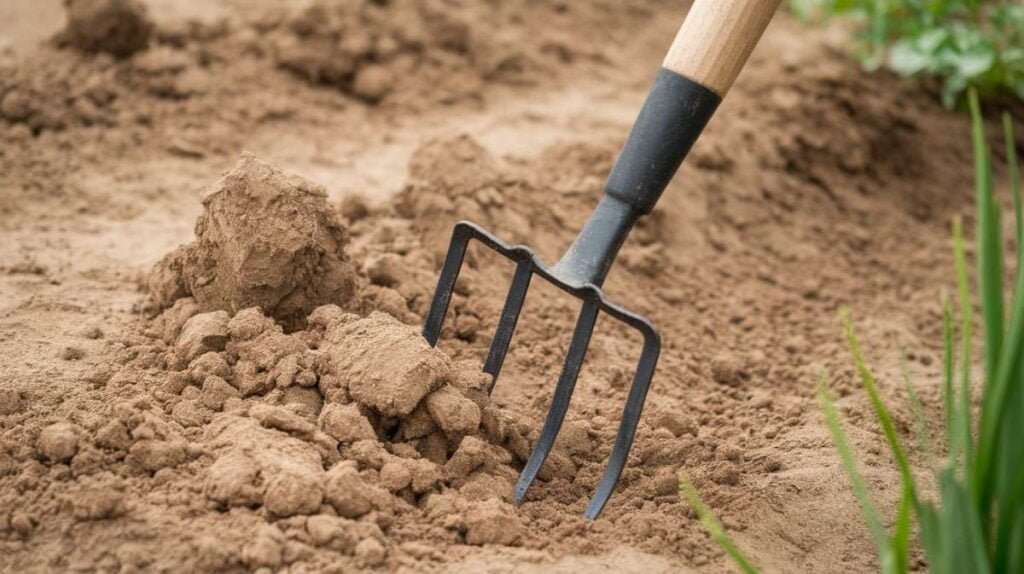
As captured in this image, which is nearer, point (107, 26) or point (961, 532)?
point (961, 532)

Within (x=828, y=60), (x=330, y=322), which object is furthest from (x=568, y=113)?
(x=330, y=322)

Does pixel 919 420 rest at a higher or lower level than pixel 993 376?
lower

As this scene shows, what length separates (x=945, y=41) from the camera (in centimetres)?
438

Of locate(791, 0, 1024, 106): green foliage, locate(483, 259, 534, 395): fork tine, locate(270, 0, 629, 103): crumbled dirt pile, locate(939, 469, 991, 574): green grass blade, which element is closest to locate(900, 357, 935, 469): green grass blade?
locate(939, 469, 991, 574): green grass blade

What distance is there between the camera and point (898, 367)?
3.07 metres

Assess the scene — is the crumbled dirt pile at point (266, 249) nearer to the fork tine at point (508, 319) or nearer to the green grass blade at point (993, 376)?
the fork tine at point (508, 319)

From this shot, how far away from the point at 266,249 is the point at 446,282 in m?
0.40

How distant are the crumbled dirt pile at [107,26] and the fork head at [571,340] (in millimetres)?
2261

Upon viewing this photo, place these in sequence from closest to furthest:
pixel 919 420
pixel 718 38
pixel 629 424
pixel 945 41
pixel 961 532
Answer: pixel 961 532
pixel 919 420
pixel 629 424
pixel 718 38
pixel 945 41

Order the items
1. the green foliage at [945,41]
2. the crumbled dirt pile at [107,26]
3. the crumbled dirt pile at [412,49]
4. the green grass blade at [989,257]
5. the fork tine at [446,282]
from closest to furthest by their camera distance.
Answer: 1. the green grass blade at [989,257]
2. the fork tine at [446,282]
3. the crumbled dirt pile at [107,26]
4. the crumbled dirt pile at [412,49]
5. the green foliage at [945,41]

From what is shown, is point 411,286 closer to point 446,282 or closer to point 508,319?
point 446,282

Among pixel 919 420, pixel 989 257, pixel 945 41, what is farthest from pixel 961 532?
pixel 945 41

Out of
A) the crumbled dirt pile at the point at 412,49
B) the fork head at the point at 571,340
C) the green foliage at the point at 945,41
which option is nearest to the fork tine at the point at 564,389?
the fork head at the point at 571,340

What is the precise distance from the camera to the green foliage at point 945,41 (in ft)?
14.4
